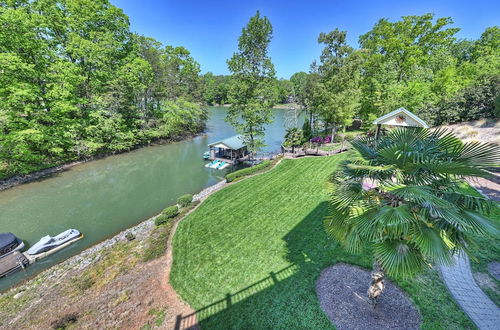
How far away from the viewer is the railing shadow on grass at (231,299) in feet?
17.2

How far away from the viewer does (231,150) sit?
20.5 meters

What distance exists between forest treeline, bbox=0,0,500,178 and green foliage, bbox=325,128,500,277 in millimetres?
14088

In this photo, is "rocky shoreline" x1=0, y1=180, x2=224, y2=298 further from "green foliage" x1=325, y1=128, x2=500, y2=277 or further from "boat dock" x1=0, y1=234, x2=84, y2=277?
"green foliage" x1=325, y1=128, x2=500, y2=277

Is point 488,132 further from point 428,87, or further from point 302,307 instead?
point 302,307

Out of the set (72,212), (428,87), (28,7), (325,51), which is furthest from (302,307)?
(28,7)

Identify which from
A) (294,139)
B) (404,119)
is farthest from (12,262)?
(404,119)

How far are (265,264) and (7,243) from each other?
11.2 m

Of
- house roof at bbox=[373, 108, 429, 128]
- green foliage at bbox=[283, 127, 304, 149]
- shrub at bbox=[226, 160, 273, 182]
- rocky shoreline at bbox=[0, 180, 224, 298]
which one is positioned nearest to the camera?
rocky shoreline at bbox=[0, 180, 224, 298]

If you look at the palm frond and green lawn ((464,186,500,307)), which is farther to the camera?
green lawn ((464,186,500,307))

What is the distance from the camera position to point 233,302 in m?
5.54

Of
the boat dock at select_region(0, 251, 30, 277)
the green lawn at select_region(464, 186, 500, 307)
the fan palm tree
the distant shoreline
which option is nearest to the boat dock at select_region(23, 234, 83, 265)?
the boat dock at select_region(0, 251, 30, 277)

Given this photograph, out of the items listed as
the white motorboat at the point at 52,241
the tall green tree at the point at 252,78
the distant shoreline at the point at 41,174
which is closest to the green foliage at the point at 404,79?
the tall green tree at the point at 252,78

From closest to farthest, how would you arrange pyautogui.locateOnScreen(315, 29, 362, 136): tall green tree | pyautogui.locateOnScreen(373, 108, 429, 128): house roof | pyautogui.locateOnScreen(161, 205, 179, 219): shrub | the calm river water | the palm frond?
the palm frond, pyautogui.locateOnScreen(161, 205, 179, 219): shrub, the calm river water, pyautogui.locateOnScreen(373, 108, 429, 128): house roof, pyautogui.locateOnScreen(315, 29, 362, 136): tall green tree

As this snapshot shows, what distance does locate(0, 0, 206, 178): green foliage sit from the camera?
15203 mm
